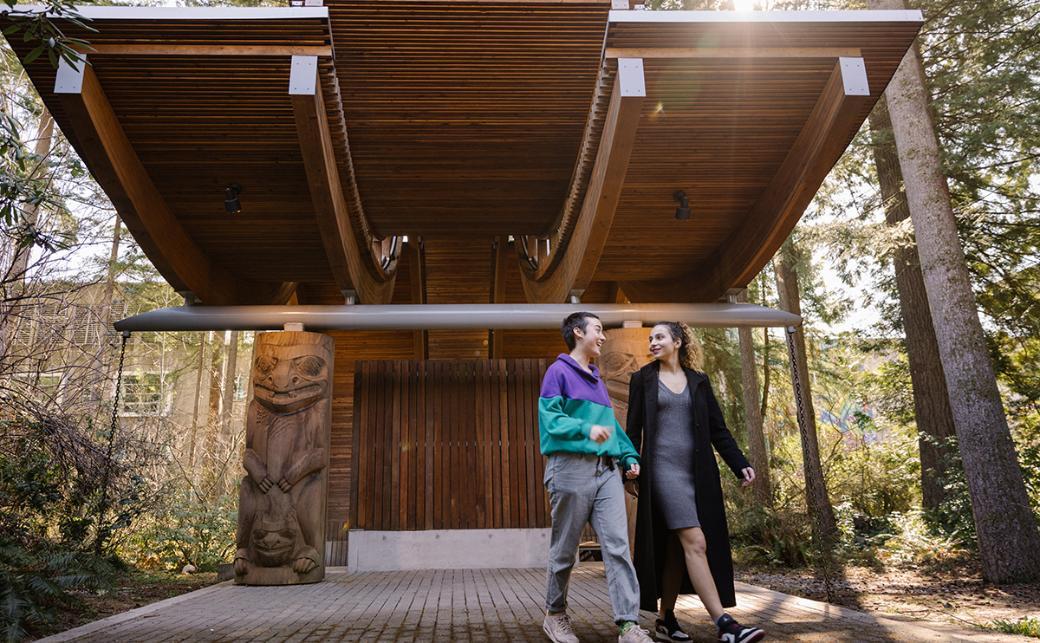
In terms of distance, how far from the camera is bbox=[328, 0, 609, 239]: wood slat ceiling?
552 centimetres

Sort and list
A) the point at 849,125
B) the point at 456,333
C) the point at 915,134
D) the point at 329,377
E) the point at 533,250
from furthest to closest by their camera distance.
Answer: the point at 456,333 → the point at 533,250 → the point at 915,134 → the point at 329,377 → the point at 849,125

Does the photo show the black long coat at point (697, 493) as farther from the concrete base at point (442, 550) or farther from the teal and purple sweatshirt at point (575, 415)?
the concrete base at point (442, 550)

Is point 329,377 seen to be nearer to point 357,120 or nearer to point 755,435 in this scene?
point 357,120

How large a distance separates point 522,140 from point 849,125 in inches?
121

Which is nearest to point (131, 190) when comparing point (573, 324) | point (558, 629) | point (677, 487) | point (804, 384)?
point (573, 324)

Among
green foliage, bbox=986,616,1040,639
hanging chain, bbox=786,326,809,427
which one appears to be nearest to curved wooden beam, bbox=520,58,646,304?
hanging chain, bbox=786,326,809,427

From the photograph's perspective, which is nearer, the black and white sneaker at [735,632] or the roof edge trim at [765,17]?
the black and white sneaker at [735,632]

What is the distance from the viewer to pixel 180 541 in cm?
1008

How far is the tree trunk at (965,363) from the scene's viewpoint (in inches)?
289

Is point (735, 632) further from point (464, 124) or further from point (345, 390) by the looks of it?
point (345, 390)

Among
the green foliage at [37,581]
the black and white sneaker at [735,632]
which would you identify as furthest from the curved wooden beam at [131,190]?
the black and white sneaker at [735,632]

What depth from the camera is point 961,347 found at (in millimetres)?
7965

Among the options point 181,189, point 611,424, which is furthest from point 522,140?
point 611,424

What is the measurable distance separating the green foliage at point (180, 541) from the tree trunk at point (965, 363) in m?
10.2
